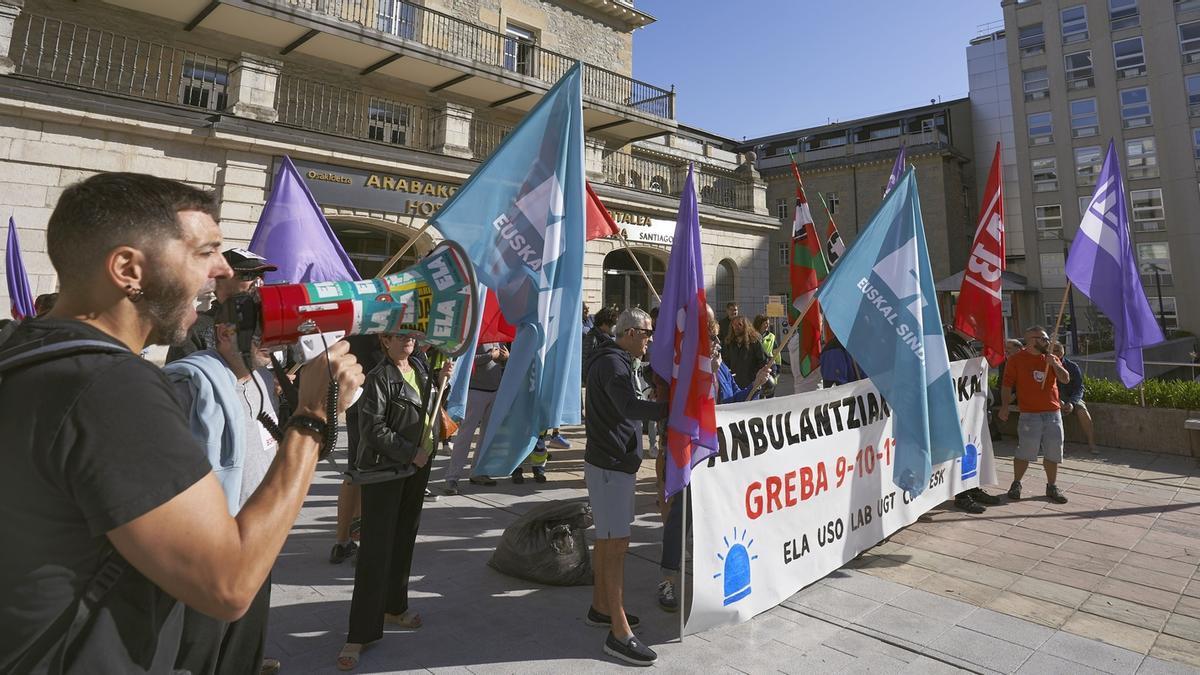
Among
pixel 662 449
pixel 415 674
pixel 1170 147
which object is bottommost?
pixel 415 674

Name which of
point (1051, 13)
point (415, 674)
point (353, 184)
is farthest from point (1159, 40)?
point (415, 674)

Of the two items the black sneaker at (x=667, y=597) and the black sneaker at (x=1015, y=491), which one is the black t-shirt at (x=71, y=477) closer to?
the black sneaker at (x=667, y=597)

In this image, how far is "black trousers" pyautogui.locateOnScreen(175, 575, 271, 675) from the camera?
1444 mm

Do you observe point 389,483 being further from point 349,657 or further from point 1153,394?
point 1153,394

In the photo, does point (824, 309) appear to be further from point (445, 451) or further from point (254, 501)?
point (445, 451)

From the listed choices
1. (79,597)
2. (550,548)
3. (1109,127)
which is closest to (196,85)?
(550,548)

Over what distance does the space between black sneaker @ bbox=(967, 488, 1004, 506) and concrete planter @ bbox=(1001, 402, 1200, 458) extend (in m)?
4.79

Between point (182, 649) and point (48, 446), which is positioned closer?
point (48, 446)

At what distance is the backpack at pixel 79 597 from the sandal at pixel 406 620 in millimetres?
2775

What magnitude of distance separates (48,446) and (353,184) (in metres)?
13.0

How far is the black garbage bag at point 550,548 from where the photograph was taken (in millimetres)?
4281

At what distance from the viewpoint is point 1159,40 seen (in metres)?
35.2

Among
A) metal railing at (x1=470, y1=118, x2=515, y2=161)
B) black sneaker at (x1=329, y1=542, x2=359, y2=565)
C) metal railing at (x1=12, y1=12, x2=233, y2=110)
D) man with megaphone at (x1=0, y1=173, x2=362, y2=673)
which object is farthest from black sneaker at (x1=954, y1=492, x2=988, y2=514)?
metal railing at (x1=12, y1=12, x2=233, y2=110)

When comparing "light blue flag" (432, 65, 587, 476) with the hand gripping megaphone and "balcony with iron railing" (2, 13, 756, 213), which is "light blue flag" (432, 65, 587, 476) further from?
"balcony with iron railing" (2, 13, 756, 213)
